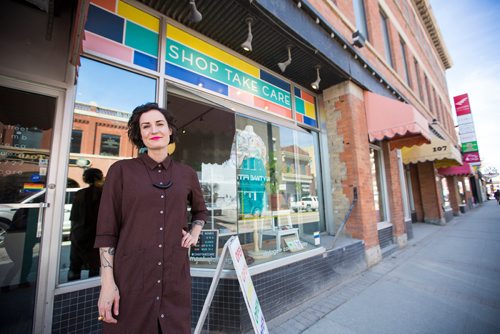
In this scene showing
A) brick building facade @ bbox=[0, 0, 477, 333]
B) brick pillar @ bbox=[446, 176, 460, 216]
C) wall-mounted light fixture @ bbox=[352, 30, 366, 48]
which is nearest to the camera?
brick building facade @ bbox=[0, 0, 477, 333]

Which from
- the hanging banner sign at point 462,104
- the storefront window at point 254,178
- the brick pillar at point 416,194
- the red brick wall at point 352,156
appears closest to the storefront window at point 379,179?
the red brick wall at point 352,156

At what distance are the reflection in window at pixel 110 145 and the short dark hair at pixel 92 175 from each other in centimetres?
23

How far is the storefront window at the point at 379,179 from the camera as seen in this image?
6898 mm

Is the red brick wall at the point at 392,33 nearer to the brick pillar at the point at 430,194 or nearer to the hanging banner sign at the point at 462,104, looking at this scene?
the brick pillar at the point at 430,194

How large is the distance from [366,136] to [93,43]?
18.8 feet

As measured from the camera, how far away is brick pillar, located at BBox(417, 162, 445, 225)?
11871 millimetres

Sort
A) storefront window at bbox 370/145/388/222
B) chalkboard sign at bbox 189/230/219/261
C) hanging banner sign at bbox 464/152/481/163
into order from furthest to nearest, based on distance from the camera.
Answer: hanging banner sign at bbox 464/152/481/163 → storefront window at bbox 370/145/388/222 → chalkboard sign at bbox 189/230/219/261

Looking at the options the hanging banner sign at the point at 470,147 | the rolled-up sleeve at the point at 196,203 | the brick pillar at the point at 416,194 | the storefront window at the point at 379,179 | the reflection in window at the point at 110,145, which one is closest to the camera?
the rolled-up sleeve at the point at 196,203

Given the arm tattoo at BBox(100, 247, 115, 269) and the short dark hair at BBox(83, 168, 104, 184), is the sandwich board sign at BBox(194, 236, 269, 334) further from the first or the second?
the short dark hair at BBox(83, 168, 104, 184)

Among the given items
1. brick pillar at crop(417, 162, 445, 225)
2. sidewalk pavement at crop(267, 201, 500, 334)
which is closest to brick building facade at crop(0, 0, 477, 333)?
sidewalk pavement at crop(267, 201, 500, 334)

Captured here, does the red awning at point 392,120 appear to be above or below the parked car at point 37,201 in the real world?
above

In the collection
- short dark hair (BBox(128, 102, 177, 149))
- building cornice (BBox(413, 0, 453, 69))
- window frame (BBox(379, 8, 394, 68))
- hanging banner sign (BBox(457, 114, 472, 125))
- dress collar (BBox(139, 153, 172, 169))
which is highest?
building cornice (BBox(413, 0, 453, 69))

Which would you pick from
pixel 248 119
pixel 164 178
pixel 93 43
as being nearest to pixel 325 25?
pixel 248 119

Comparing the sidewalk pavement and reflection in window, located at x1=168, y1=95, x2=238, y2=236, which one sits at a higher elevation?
reflection in window, located at x1=168, y1=95, x2=238, y2=236
